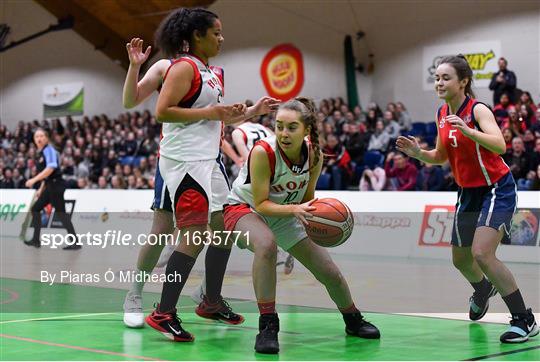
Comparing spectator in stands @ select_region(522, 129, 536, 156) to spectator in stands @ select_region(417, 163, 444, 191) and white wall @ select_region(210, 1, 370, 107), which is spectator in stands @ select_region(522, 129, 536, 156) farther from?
white wall @ select_region(210, 1, 370, 107)

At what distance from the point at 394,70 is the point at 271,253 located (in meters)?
16.0

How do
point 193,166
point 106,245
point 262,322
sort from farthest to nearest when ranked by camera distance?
point 106,245 → point 193,166 → point 262,322

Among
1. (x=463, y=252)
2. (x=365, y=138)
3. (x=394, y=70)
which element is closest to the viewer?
(x=463, y=252)

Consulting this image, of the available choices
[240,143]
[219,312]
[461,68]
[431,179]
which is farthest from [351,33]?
[219,312]

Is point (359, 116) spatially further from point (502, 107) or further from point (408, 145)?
point (408, 145)

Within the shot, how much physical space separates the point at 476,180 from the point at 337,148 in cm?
1094

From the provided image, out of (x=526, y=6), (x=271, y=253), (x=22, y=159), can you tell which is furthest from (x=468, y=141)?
(x=22, y=159)

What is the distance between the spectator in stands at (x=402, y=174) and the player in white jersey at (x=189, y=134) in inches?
359

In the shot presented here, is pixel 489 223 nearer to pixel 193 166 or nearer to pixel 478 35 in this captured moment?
pixel 193 166

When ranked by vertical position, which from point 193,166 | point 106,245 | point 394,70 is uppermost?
point 394,70

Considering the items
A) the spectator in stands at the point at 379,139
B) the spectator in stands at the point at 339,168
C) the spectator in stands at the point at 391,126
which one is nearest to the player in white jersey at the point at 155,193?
the spectator in stands at the point at 339,168

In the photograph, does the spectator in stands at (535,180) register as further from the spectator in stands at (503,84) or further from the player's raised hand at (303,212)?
the player's raised hand at (303,212)

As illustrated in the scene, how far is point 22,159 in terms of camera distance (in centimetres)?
2227

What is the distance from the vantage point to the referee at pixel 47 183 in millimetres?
11805
